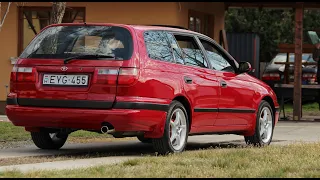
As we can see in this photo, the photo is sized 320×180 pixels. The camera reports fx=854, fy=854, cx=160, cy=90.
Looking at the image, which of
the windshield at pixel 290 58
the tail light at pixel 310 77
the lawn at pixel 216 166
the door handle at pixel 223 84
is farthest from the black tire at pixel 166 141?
the windshield at pixel 290 58

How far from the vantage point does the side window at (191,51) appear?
10.8 m

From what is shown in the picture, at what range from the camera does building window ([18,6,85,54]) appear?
19422mm

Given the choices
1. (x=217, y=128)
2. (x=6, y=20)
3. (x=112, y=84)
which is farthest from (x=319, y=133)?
(x=6, y=20)

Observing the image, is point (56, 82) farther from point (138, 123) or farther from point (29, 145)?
point (29, 145)

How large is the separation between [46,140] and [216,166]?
3.23 metres

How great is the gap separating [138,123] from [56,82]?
1087mm

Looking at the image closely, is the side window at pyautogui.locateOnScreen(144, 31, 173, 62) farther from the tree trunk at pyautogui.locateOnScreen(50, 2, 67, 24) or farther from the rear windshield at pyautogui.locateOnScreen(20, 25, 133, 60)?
the tree trunk at pyautogui.locateOnScreen(50, 2, 67, 24)

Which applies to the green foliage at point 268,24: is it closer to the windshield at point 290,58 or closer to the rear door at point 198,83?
the windshield at point 290,58

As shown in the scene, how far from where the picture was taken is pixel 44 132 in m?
10.9

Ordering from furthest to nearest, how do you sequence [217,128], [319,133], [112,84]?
1. [319,133]
2. [217,128]
3. [112,84]

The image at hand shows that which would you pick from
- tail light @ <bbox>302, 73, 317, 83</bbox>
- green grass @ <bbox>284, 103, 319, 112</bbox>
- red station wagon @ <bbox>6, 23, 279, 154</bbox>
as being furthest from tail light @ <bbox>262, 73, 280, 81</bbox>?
red station wagon @ <bbox>6, 23, 279, 154</bbox>

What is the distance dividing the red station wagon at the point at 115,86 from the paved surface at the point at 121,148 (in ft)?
1.09

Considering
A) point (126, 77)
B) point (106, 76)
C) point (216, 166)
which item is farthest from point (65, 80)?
point (216, 166)

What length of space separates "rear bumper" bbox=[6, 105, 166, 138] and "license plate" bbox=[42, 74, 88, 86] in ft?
0.98
